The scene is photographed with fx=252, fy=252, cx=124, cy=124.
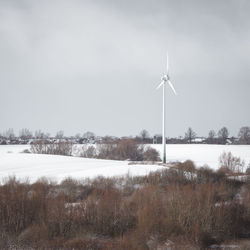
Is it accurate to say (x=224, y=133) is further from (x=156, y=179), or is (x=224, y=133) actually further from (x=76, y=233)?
(x=76, y=233)

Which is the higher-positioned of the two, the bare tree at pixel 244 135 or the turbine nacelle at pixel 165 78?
the turbine nacelle at pixel 165 78

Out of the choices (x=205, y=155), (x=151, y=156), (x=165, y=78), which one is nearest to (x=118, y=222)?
(x=165, y=78)

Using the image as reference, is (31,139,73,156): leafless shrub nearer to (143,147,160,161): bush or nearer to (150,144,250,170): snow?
(143,147,160,161): bush

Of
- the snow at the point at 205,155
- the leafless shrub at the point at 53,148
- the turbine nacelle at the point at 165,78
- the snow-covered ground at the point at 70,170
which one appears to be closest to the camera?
the snow-covered ground at the point at 70,170

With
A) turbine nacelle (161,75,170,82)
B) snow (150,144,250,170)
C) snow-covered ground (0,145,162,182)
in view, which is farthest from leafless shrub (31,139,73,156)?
turbine nacelle (161,75,170,82)

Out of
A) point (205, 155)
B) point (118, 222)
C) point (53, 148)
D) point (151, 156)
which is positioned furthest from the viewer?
point (53, 148)

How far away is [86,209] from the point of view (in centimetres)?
1497

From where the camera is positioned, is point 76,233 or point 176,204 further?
point 176,204

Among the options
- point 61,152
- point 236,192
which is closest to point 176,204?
point 236,192

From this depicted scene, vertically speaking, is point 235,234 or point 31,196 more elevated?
point 31,196

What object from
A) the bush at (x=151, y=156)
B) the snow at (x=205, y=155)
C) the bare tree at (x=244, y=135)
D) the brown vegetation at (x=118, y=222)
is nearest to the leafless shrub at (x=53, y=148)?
the bush at (x=151, y=156)

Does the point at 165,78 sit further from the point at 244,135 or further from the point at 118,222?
the point at 244,135

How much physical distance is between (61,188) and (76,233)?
32.5ft

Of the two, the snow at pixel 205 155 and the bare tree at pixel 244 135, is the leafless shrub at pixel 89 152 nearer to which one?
the snow at pixel 205 155
